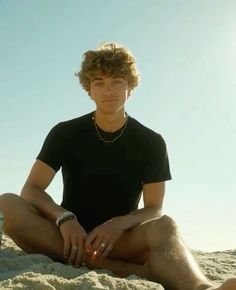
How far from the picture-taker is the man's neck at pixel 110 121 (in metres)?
4.73

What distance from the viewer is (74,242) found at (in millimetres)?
3852

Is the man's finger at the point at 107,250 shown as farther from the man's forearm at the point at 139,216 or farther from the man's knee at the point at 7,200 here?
the man's knee at the point at 7,200

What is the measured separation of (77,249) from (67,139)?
115 centimetres

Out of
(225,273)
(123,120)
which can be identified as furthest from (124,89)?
(225,273)

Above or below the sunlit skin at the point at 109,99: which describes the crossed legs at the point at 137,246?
below

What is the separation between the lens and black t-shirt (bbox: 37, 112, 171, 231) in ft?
14.9

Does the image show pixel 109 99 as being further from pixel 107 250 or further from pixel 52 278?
pixel 52 278

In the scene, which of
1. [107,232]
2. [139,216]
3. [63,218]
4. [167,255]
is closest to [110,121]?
[139,216]

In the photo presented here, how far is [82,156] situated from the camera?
458 centimetres

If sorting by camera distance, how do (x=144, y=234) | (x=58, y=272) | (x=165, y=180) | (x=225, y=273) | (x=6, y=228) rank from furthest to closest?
(x=225, y=273) < (x=165, y=180) < (x=6, y=228) < (x=144, y=234) < (x=58, y=272)

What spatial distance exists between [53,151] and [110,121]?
0.62 meters

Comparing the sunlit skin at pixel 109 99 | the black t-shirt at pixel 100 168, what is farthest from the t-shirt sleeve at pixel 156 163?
the sunlit skin at pixel 109 99

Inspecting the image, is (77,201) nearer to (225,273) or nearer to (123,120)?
(123,120)

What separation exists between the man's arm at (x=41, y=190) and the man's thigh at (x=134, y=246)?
56 centimetres
